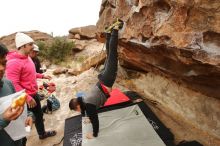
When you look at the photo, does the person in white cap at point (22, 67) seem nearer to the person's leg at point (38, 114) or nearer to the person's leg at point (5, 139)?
the person's leg at point (38, 114)

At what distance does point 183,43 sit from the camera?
10.0 feet

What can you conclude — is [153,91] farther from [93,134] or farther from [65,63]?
[65,63]

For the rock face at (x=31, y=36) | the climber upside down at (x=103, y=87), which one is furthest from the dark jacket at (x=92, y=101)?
the rock face at (x=31, y=36)

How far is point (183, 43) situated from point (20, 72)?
7.76 ft

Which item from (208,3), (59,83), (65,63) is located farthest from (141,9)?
(65,63)

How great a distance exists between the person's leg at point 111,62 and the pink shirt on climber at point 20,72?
1119 mm

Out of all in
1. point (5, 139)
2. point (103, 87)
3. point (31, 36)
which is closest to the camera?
point (5, 139)

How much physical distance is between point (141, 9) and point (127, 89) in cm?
271

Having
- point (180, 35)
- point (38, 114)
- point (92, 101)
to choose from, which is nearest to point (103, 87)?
point (92, 101)

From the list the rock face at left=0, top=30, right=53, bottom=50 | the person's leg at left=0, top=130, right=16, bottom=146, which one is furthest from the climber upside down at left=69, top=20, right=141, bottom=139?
the rock face at left=0, top=30, right=53, bottom=50

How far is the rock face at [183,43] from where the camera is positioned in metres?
2.82

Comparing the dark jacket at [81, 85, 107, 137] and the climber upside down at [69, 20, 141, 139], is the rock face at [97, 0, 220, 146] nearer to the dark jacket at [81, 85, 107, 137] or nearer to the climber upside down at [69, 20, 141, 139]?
the climber upside down at [69, 20, 141, 139]

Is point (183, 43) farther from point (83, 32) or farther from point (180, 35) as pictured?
point (83, 32)

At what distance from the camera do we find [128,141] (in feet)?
13.2
